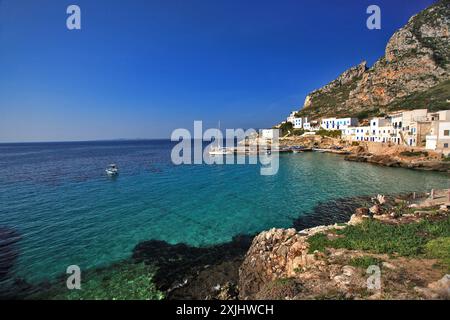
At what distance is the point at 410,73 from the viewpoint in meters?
94.6

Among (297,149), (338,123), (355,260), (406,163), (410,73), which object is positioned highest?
(410,73)

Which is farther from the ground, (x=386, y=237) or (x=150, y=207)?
(x=386, y=237)

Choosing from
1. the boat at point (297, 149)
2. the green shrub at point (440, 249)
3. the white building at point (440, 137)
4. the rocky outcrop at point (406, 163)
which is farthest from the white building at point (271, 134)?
the green shrub at point (440, 249)

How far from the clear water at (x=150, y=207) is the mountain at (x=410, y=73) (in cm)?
6881

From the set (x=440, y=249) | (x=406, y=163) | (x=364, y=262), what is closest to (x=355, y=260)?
(x=364, y=262)

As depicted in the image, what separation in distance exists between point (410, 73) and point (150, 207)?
396 ft

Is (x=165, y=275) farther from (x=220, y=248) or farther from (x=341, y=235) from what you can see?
(x=341, y=235)

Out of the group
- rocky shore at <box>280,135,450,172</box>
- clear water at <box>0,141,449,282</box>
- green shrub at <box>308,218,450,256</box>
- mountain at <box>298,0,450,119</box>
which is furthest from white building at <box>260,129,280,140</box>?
green shrub at <box>308,218,450,256</box>

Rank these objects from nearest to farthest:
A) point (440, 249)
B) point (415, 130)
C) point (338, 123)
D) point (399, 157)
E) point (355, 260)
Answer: point (355, 260) → point (440, 249) → point (399, 157) → point (415, 130) → point (338, 123)

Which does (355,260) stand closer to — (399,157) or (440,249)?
(440,249)

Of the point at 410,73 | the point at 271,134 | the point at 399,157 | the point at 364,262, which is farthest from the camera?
the point at 271,134

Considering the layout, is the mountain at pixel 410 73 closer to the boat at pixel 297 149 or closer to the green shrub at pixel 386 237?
the boat at pixel 297 149

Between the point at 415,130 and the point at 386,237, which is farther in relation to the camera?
the point at 415,130

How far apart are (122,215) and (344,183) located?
28322 millimetres
